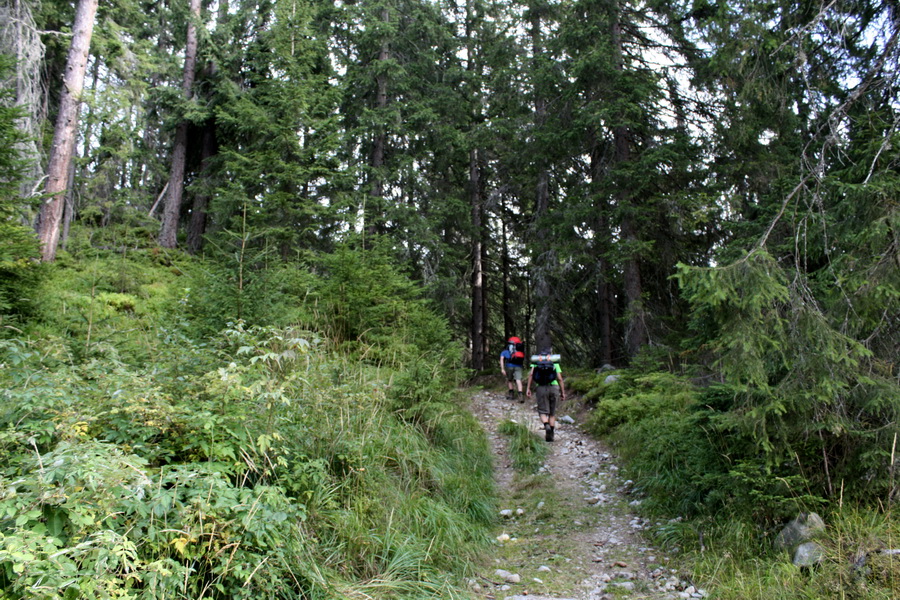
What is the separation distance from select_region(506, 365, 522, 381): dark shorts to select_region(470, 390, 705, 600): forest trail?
466 cm

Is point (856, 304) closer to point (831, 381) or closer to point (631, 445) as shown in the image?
point (831, 381)

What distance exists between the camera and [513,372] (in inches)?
541

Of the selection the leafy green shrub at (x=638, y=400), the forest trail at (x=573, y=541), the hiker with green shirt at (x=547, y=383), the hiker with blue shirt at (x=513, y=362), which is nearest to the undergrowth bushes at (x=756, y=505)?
the forest trail at (x=573, y=541)

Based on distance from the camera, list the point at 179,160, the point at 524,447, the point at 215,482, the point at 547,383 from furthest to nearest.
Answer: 1. the point at 179,160
2. the point at 547,383
3. the point at 524,447
4. the point at 215,482

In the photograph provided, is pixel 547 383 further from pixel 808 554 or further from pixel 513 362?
pixel 808 554

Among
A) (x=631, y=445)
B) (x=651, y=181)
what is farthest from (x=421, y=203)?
(x=631, y=445)

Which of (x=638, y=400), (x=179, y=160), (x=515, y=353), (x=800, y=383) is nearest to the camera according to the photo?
(x=800, y=383)

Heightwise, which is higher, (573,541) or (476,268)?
(476,268)

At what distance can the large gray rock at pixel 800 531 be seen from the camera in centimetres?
430

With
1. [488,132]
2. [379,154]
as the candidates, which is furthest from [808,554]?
[379,154]

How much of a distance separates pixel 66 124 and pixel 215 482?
1166 cm

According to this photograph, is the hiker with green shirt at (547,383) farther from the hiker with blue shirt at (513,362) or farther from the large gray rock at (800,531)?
the large gray rock at (800,531)

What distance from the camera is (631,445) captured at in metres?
7.90

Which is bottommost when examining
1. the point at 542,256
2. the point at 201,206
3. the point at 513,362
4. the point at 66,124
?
the point at 513,362
